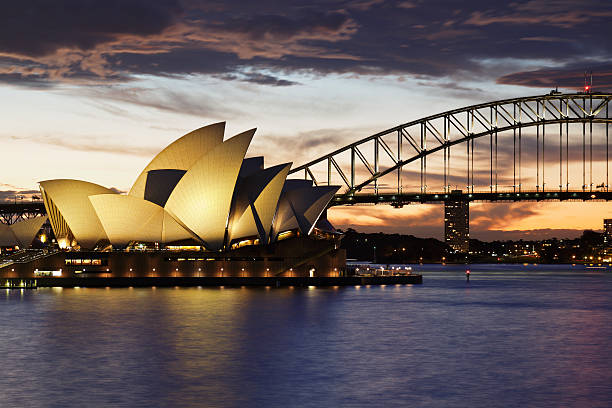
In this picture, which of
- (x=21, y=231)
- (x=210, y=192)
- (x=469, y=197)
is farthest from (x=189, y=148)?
(x=21, y=231)

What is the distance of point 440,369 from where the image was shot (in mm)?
30156

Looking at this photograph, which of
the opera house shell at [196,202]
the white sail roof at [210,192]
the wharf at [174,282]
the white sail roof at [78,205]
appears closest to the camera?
the white sail roof at [210,192]

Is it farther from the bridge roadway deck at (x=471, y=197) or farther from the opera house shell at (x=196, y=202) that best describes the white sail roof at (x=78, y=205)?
the bridge roadway deck at (x=471, y=197)

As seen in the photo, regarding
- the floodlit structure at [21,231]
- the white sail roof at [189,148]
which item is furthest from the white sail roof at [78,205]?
the floodlit structure at [21,231]

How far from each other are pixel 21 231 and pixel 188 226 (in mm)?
51117

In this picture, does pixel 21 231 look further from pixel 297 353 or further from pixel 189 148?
pixel 297 353

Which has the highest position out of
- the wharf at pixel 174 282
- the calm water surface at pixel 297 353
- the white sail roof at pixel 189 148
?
the white sail roof at pixel 189 148

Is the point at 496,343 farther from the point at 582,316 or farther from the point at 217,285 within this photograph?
the point at 217,285

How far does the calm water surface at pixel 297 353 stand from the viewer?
2503 cm

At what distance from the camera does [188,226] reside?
75.7 metres

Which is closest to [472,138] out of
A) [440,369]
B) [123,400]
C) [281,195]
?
[281,195]

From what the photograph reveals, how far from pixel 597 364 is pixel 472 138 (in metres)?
75.1

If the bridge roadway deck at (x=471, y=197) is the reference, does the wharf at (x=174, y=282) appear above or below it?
below

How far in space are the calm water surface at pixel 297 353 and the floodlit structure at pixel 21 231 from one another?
59546 millimetres
